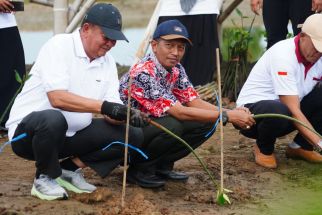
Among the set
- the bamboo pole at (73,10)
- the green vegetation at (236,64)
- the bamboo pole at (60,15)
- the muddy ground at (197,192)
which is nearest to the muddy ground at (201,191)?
the muddy ground at (197,192)

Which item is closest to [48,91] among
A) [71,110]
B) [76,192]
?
[71,110]

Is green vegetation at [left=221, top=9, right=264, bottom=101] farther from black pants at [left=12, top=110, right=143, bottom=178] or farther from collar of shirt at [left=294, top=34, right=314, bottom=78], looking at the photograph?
black pants at [left=12, top=110, right=143, bottom=178]

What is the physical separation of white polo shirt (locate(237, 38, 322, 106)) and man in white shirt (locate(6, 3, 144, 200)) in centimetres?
121

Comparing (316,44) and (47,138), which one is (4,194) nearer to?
(47,138)

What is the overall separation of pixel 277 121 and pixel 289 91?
23 centimetres

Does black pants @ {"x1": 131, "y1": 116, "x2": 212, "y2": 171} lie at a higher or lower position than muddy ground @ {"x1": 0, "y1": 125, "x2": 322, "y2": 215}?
higher

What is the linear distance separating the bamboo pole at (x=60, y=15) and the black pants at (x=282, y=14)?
7.70 ft

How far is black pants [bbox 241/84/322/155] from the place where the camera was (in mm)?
5906

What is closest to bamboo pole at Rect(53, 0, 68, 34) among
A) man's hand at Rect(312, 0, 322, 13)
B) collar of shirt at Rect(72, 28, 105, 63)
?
man's hand at Rect(312, 0, 322, 13)

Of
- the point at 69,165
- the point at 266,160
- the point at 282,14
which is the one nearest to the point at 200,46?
the point at 282,14

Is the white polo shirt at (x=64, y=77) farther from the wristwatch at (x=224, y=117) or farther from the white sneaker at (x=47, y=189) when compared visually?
the wristwatch at (x=224, y=117)

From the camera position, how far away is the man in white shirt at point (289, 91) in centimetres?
581

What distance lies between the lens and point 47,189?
4.96 meters

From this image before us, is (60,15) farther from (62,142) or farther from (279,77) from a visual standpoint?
(62,142)
